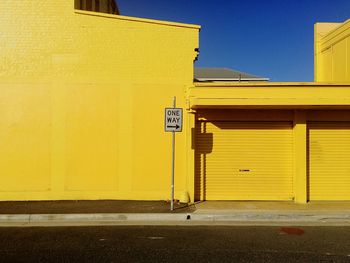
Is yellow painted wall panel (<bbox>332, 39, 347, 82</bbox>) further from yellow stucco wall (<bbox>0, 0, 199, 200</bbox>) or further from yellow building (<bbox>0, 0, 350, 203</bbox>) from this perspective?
yellow stucco wall (<bbox>0, 0, 199, 200</bbox>)

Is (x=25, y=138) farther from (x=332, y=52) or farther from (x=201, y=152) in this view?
(x=332, y=52)

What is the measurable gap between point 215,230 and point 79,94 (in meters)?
6.16

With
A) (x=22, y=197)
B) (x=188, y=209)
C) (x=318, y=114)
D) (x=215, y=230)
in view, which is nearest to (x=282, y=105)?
(x=318, y=114)

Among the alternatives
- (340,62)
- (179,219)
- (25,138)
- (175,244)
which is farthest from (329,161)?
(25,138)

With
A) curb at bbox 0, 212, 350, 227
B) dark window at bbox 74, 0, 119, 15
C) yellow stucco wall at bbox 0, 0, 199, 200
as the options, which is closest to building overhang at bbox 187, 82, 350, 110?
yellow stucco wall at bbox 0, 0, 199, 200

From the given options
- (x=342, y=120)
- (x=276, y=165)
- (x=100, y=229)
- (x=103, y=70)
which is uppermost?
(x=103, y=70)

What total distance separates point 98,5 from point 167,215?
1026 centimetres

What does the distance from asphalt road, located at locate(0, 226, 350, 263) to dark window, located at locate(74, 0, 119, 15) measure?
7.45 meters

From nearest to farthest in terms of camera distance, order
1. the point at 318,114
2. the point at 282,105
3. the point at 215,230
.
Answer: the point at 215,230 → the point at 282,105 → the point at 318,114

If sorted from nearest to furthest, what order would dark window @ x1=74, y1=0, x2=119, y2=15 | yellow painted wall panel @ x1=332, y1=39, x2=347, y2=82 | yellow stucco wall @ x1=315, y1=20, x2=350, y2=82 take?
dark window @ x1=74, y1=0, x2=119, y2=15, yellow stucco wall @ x1=315, y1=20, x2=350, y2=82, yellow painted wall panel @ x1=332, y1=39, x2=347, y2=82

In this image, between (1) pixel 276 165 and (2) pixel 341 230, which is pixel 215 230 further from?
(1) pixel 276 165

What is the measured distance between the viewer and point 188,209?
484 inches

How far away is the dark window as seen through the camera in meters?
14.9

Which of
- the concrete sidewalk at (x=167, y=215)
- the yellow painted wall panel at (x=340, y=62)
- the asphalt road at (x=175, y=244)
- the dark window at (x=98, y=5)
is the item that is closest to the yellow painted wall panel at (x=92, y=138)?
the concrete sidewalk at (x=167, y=215)
